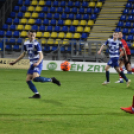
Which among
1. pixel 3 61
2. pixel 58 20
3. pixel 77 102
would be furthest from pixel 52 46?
pixel 77 102

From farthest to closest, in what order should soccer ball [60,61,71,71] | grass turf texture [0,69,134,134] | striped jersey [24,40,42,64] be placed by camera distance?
soccer ball [60,61,71,71] < striped jersey [24,40,42,64] < grass turf texture [0,69,134,134]

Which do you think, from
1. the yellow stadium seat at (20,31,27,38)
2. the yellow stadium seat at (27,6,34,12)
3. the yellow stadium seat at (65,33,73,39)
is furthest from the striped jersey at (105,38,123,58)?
the yellow stadium seat at (27,6,34,12)

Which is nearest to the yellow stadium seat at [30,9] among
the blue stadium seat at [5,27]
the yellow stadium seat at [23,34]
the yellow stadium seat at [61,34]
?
the blue stadium seat at [5,27]

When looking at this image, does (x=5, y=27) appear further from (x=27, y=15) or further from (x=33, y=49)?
(x=33, y=49)

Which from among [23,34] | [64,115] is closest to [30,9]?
[23,34]

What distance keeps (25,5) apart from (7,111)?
24.8 metres

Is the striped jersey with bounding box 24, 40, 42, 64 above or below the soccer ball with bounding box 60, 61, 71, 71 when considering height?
above

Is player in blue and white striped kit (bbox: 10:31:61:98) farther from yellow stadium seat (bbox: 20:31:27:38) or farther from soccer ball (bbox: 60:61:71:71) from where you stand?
yellow stadium seat (bbox: 20:31:27:38)

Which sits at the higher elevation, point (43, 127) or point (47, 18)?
point (47, 18)

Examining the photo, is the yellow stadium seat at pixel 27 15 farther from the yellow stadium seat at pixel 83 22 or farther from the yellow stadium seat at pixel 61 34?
the yellow stadium seat at pixel 83 22

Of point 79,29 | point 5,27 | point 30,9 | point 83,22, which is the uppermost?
point 30,9

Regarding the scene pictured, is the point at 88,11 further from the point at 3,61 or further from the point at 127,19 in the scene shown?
the point at 3,61

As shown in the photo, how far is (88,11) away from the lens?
2847 centimetres

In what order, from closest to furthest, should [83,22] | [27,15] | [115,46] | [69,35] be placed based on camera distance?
1. [115,46]
2. [69,35]
3. [83,22]
4. [27,15]
